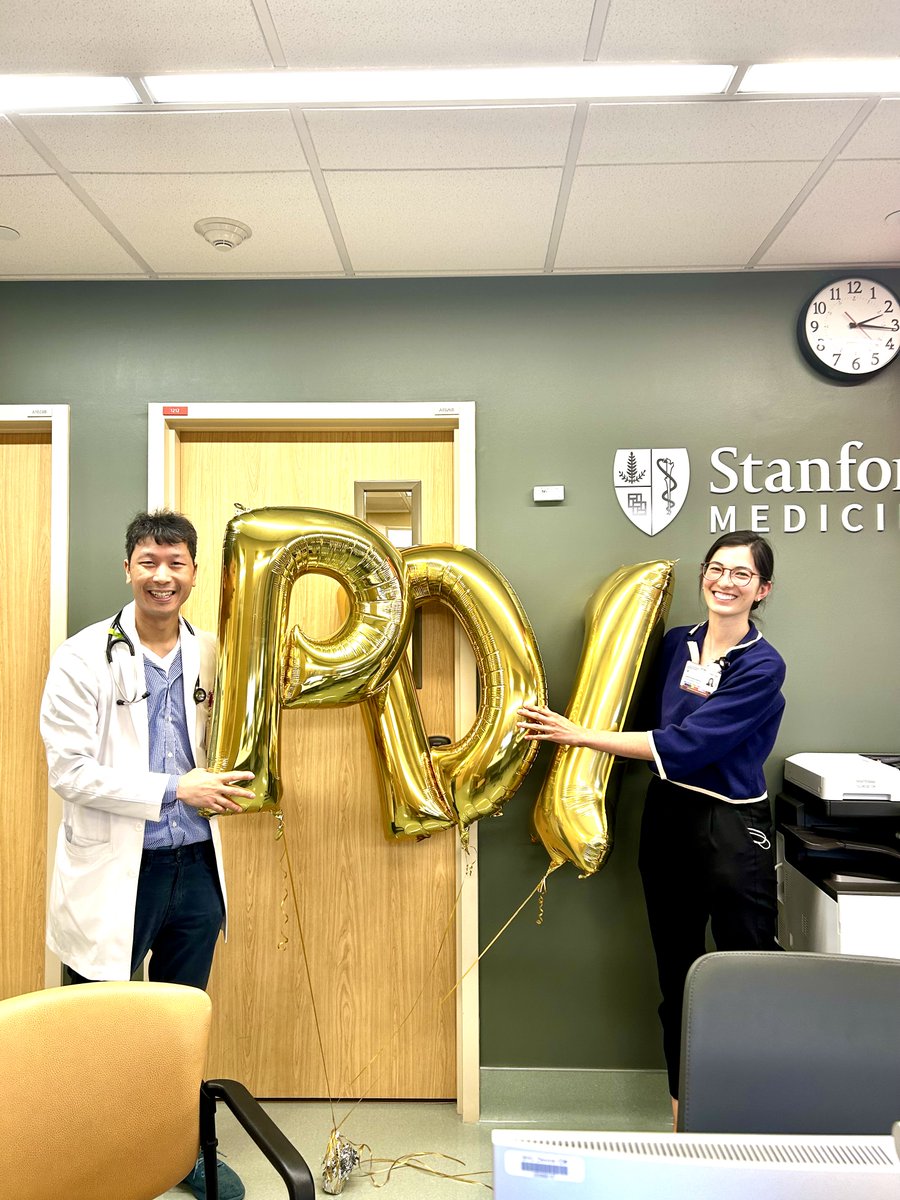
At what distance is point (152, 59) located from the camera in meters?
1.48

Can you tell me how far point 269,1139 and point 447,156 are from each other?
1899 millimetres

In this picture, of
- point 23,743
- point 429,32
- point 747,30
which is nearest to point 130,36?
point 429,32

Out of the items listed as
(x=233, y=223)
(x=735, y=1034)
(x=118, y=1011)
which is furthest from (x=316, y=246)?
Result: (x=735, y=1034)

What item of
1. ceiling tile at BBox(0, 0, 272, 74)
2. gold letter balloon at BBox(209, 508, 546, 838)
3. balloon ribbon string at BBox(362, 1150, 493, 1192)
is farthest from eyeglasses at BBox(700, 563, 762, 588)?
balloon ribbon string at BBox(362, 1150, 493, 1192)

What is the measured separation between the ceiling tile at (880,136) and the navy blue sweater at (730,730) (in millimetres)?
1121

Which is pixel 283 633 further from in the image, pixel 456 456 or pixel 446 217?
pixel 446 217

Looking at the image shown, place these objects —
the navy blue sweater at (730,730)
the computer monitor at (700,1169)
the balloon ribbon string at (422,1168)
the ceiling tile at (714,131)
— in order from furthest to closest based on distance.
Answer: the balloon ribbon string at (422,1168) → the navy blue sweater at (730,730) → the ceiling tile at (714,131) → the computer monitor at (700,1169)

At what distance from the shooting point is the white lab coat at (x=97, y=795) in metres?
1.81

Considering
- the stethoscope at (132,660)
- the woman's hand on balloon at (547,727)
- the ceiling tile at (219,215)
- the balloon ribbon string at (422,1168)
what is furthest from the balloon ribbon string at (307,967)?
the ceiling tile at (219,215)

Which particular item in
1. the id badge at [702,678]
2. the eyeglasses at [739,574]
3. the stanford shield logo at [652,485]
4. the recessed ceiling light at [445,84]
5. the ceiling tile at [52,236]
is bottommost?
the id badge at [702,678]

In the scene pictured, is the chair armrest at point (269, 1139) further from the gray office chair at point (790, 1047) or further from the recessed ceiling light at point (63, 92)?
the recessed ceiling light at point (63, 92)

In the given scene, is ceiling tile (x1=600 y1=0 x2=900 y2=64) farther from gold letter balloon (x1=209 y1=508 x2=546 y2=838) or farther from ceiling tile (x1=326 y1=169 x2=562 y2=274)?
gold letter balloon (x1=209 y1=508 x2=546 y2=838)

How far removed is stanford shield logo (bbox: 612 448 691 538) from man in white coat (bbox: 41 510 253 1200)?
1.25 meters

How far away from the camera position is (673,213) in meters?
2.05
